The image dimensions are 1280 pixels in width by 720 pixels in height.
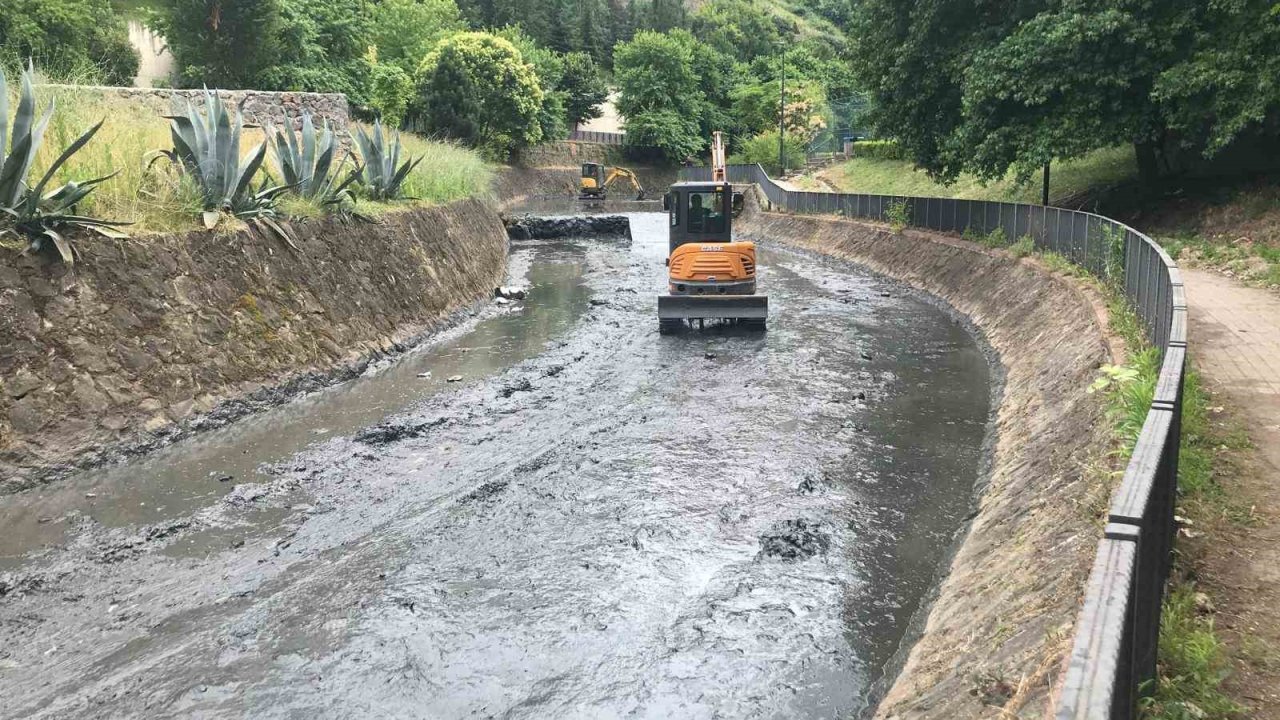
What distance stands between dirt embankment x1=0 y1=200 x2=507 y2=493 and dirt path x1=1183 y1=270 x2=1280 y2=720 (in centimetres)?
1018

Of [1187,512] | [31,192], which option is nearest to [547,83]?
[31,192]

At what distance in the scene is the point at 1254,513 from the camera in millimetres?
5934

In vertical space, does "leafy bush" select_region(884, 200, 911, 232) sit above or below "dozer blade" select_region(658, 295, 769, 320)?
above

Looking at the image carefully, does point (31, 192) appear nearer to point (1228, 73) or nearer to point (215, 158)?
point (215, 158)

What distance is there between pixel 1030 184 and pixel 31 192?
22159mm

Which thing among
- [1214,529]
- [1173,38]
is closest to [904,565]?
[1214,529]

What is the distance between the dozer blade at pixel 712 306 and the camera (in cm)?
1775

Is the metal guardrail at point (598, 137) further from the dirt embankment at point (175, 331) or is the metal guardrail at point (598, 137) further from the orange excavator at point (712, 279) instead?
the dirt embankment at point (175, 331)

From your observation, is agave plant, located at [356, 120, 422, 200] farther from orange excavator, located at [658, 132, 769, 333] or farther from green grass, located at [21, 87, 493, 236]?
orange excavator, located at [658, 132, 769, 333]

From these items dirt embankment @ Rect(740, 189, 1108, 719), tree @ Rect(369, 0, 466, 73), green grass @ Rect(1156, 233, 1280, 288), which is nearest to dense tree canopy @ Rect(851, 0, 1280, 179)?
green grass @ Rect(1156, 233, 1280, 288)

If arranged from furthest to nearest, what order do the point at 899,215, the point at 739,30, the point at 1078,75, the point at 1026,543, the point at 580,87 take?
the point at 739,30, the point at 580,87, the point at 899,215, the point at 1078,75, the point at 1026,543

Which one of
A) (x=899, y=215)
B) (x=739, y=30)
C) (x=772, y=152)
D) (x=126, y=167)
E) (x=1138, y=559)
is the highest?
(x=739, y=30)

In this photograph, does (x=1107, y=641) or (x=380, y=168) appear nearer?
(x=1107, y=641)

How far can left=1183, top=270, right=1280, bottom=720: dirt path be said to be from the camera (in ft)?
14.1
